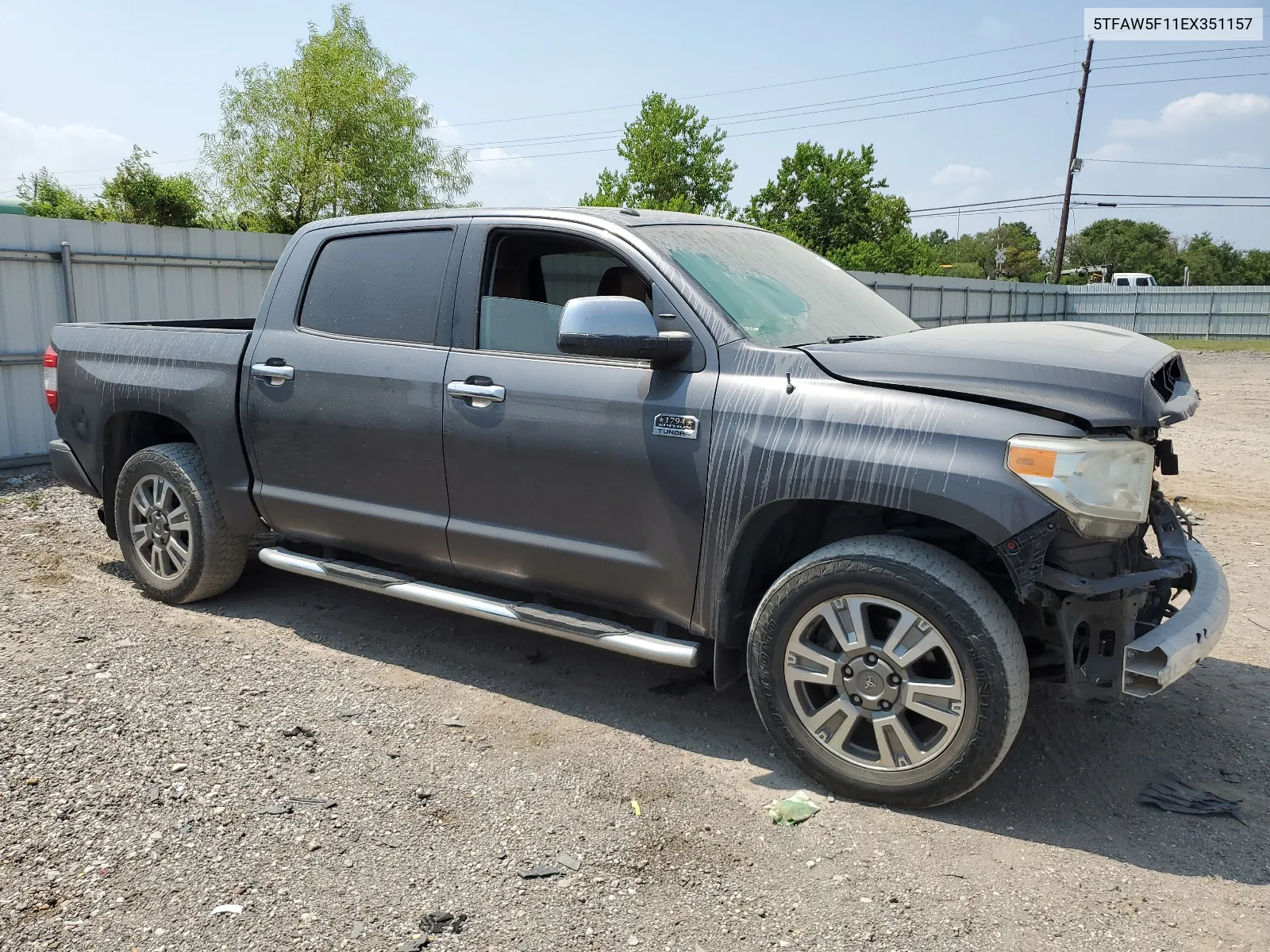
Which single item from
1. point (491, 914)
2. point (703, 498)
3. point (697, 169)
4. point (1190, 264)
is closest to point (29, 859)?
point (491, 914)

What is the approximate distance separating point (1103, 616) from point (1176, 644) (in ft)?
0.71

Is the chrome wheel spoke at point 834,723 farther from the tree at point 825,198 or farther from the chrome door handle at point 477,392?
the tree at point 825,198

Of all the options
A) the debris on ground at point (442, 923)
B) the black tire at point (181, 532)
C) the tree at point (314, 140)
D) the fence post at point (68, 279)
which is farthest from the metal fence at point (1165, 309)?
the debris on ground at point (442, 923)

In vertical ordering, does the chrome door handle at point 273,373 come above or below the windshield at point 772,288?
below

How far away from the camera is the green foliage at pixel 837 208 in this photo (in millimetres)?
33188

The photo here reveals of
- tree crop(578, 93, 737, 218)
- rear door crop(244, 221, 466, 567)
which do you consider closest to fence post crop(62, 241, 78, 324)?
rear door crop(244, 221, 466, 567)

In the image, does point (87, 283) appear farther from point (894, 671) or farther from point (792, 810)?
point (894, 671)

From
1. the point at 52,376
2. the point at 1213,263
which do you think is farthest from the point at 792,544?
the point at 1213,263

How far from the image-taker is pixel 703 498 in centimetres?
366

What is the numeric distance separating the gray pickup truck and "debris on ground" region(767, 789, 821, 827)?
144 millimetres

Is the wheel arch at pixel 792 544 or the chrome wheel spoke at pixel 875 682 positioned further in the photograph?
the wheel arch at pixel 792 544

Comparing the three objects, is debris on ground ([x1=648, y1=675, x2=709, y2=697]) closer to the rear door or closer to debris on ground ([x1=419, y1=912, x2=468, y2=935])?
the rear door

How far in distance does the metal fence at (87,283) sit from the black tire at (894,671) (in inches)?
303

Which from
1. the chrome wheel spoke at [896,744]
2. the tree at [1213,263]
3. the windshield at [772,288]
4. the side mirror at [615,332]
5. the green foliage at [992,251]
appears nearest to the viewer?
the chrome wheel spoke at [896,744]
